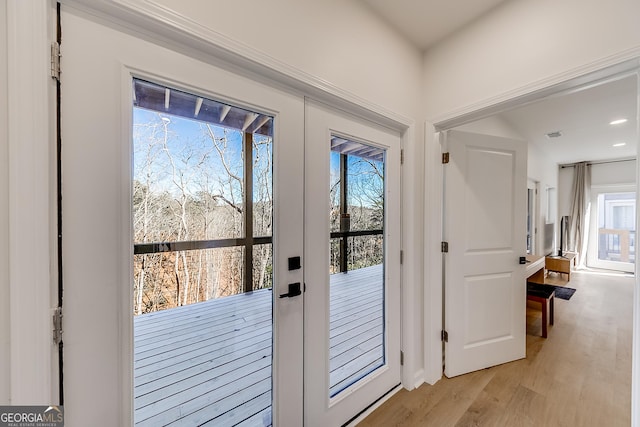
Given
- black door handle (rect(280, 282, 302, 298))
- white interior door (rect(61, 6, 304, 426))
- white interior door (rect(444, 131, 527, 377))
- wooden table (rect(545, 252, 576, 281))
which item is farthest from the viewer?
wooden table (rect(545, 252, 576, 281))

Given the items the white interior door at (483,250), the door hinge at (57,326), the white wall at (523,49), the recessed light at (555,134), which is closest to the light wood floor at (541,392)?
the white interior door at (483,250)

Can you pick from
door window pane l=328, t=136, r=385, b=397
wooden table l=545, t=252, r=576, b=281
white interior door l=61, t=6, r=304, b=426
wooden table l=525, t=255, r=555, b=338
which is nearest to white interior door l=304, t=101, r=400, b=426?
door window pane l=328, t=136, r=385, b=397

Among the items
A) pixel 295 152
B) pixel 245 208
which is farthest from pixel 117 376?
pixel 295 152

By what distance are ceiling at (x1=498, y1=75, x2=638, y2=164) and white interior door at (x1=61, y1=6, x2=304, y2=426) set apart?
245 cm

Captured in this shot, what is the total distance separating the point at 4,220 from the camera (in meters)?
0.68

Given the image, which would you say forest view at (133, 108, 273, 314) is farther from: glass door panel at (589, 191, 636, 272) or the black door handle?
glass door panel at (589, 191, 636, 272)

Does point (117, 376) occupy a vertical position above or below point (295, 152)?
below

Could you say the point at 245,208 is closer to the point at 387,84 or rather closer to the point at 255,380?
the point at 255,380

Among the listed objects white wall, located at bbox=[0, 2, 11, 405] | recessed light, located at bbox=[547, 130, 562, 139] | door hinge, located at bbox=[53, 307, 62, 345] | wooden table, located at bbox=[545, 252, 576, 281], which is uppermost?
recessed light, located at bbox=[547, 130, 562, 139]

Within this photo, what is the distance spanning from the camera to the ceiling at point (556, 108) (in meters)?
1.59

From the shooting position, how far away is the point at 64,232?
78cm

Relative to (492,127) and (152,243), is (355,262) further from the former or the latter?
(492,127)

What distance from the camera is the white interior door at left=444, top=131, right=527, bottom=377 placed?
2.01 metres

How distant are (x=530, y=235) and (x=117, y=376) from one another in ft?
21.0
